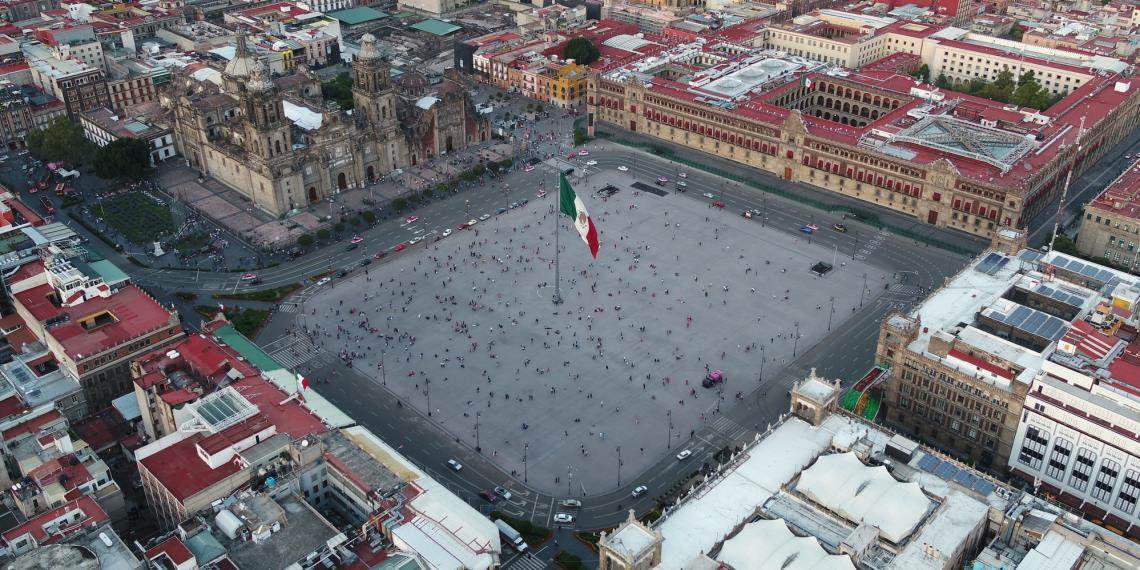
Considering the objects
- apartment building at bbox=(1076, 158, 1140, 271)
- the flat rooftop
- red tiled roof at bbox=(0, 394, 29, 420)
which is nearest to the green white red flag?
the flat rooftop

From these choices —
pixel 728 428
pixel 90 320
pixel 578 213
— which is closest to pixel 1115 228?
pixel 728 428

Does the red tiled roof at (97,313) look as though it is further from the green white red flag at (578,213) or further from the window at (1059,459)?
the window at (1059,459)

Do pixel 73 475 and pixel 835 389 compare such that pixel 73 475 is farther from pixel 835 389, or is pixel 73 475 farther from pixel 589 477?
pixel 835 389

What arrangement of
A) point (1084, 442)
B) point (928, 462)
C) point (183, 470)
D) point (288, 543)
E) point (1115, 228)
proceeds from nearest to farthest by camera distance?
point (288, 543) → point (183, 470) → point (928, 462) → point (1084, 442) → point (1115, 228)

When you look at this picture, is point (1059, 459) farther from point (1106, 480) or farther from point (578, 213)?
point (578, 213)

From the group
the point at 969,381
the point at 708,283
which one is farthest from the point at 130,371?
the point at 969,381

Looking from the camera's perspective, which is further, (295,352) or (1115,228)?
(1115,228)

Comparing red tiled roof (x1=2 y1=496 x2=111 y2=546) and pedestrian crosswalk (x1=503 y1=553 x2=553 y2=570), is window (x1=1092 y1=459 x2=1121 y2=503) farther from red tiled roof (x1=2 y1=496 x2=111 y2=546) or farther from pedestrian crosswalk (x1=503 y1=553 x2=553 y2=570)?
red tiled roof (x1=2 y1=496 x2=111 y2=546)
